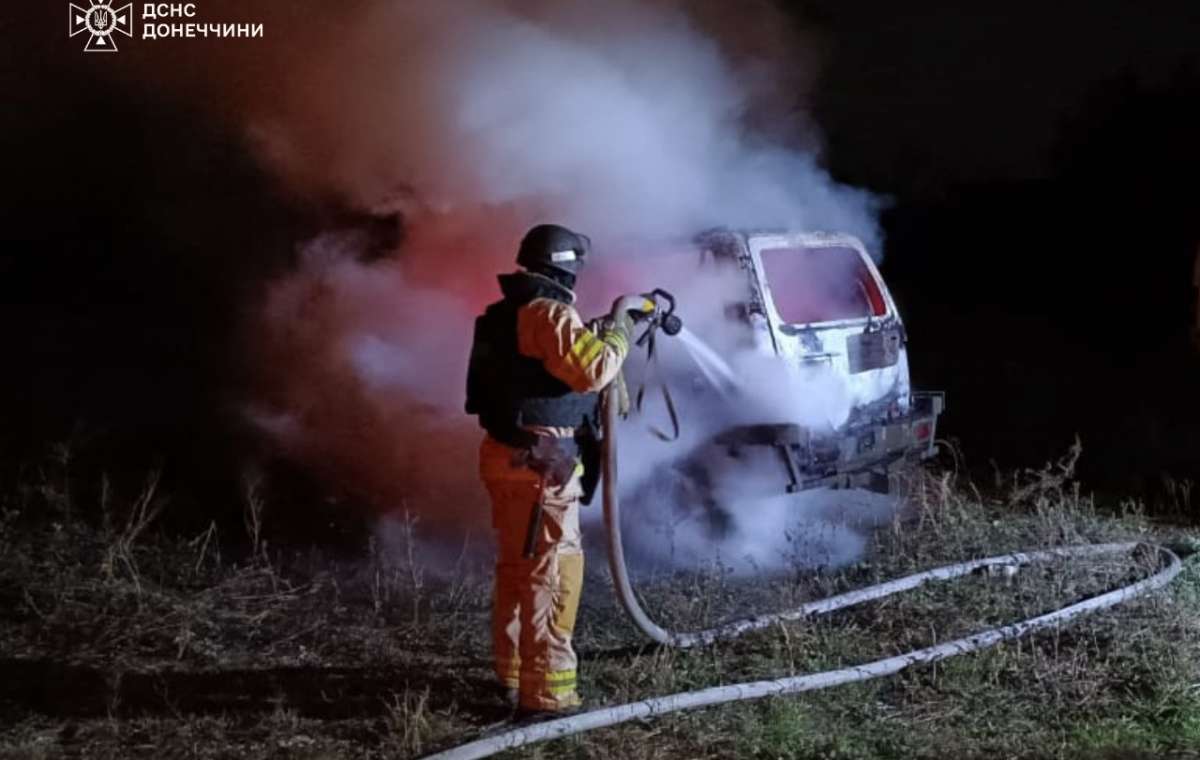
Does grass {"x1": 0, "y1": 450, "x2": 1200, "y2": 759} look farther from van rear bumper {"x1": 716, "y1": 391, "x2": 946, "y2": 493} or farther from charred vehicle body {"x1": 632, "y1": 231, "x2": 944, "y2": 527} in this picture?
charred vehicle body {"x1": 632, "y1": 231, "x2": 944, "y2": 527}

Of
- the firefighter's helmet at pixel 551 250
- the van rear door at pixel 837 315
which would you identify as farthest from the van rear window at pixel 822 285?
the firefighter's helmet at pixel 551 250

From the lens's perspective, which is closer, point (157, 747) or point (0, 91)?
point (157, 747)

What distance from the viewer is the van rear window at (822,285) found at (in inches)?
257

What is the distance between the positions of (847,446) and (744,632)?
172 cm

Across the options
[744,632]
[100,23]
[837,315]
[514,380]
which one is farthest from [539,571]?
[100,23]

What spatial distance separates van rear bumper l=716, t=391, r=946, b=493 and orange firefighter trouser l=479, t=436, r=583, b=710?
6.75 feet

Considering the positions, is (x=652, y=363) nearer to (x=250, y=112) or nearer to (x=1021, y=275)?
(x=250, y=112)

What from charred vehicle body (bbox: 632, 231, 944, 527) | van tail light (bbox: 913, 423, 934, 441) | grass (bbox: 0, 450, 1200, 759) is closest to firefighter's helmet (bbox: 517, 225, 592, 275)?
grass (bbox: 0, 450, 1200, 759)

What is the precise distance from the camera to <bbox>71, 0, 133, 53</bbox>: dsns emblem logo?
30.2 ft

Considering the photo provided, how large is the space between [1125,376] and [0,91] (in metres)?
13.1

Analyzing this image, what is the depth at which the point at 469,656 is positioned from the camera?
5.07 metres

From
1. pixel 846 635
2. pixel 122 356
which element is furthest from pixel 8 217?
pixel 846 635

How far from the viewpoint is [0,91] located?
471 inches

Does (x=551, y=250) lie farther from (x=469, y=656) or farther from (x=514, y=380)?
(x=469, y=656)
